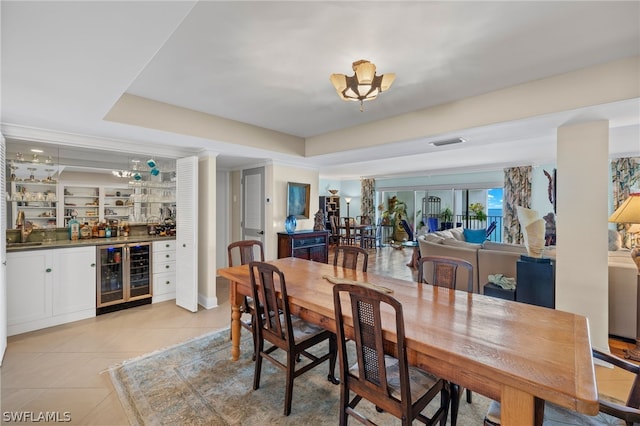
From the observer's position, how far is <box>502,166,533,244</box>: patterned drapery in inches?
263

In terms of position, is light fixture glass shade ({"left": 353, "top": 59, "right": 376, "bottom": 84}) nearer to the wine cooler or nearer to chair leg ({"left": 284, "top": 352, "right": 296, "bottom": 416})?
chair leg ({"left": 284, "top": 352, "right": 296, "bottom": 416})

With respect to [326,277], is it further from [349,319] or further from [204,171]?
[204,171]

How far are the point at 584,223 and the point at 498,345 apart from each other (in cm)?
207

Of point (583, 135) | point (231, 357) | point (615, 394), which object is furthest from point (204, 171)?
point (615, 394)

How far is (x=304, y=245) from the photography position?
497 centimetres

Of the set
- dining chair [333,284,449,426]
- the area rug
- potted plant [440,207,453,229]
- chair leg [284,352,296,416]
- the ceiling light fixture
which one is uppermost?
the ceiling light fixture

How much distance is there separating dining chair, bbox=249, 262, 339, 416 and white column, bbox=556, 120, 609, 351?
7.62ft

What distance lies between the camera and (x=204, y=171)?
13.0 ft

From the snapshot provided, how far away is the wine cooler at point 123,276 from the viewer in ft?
11.7

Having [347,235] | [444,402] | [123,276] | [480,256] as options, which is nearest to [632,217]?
[480,256]

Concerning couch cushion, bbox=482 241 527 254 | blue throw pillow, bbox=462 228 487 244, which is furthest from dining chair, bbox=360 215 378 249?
couch cushion, bbox=482 241 527 254

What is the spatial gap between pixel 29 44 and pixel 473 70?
2.79 m

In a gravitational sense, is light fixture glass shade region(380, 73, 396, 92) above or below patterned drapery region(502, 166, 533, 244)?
above

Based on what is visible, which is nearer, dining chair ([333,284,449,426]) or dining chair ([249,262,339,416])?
dining chair ([333,284,449,426])
